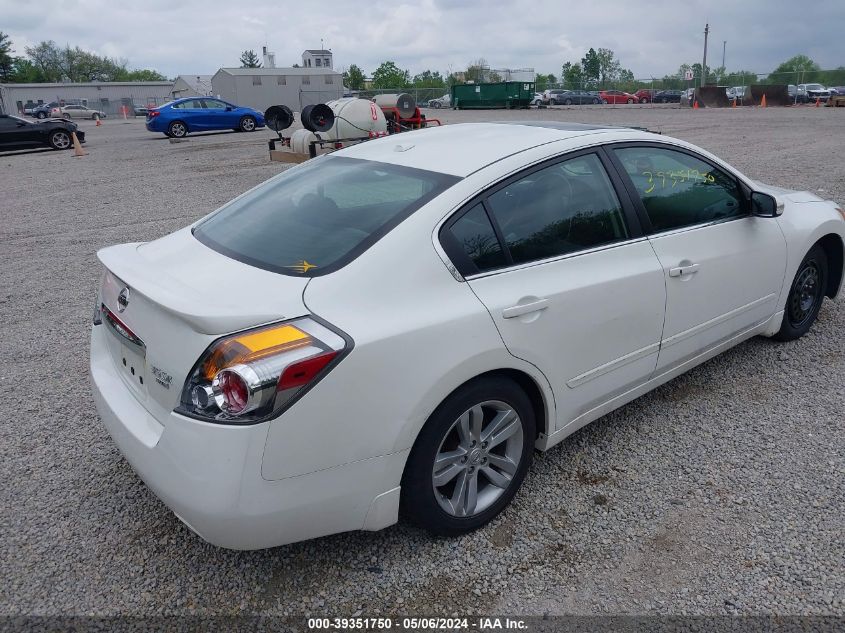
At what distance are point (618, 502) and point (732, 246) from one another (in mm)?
1645

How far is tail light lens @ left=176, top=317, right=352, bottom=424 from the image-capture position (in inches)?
82.4

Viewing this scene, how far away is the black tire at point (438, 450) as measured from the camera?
8.04ft

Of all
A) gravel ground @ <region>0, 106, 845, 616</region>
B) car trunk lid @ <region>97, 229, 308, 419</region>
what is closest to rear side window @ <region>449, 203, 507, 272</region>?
car trunk lid @ <region>97, 229, 308, 419</region>

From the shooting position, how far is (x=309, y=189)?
3182mm

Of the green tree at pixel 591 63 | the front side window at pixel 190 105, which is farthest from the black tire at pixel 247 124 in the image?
the green tree at pixel 591 63

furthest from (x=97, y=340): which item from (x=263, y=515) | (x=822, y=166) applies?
(x=822, y=166)

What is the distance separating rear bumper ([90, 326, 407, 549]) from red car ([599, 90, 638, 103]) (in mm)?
54574

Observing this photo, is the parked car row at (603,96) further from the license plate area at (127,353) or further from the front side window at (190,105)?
the license plate area at (127,353)

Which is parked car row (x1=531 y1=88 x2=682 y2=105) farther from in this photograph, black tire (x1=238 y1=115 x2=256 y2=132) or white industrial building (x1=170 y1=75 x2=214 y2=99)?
white industrial building (x1=170 y1=75 x2=214 y2=99)

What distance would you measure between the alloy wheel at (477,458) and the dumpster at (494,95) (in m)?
41.6

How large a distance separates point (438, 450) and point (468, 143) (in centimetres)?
151

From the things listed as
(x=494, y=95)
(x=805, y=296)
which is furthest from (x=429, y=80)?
(x=805, y=296)

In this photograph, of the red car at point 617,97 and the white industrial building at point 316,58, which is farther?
the white industrial building at point 316,58

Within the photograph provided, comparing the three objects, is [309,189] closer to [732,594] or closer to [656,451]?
[656,451]
